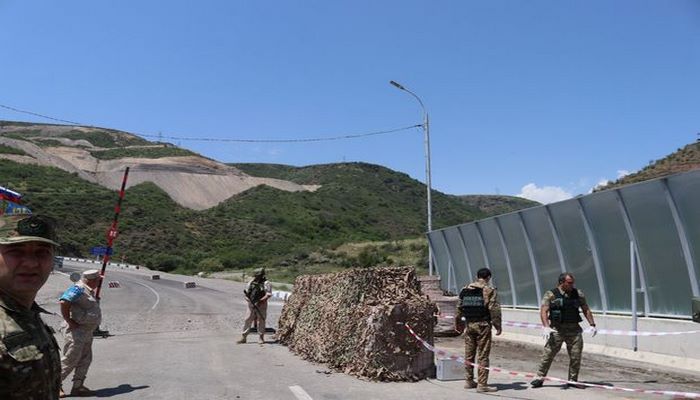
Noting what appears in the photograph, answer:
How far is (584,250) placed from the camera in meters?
14.2

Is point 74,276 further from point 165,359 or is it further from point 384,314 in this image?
point 384,314

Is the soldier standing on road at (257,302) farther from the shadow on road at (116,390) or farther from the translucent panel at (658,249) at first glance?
the translucent panel at (658,249)

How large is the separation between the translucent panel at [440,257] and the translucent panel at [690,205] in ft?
35.9

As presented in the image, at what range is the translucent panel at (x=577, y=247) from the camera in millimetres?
14031

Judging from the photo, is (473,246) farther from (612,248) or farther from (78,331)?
(78,331)

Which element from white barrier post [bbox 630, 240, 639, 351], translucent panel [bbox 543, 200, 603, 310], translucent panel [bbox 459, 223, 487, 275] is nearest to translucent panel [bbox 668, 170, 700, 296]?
white barrier post [bbox 630, 240, 639, 351]

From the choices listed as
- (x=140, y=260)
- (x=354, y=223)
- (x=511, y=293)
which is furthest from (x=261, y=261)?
(x=511, y=293)

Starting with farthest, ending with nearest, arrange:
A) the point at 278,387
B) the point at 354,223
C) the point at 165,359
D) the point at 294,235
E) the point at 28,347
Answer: the point at 354,223 < the point at 294,235 < the point at 165,359 < the point at 278,387 < the point at 28,347

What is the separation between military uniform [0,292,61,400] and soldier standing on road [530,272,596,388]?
7944 millimetres

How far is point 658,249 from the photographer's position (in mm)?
12055

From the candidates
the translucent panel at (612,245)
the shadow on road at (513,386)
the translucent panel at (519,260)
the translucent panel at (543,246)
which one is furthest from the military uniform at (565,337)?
the translucent panel at (519,260)

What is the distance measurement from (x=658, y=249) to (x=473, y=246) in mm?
8021

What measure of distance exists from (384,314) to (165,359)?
16.9ft

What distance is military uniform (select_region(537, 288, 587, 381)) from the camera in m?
9.23
